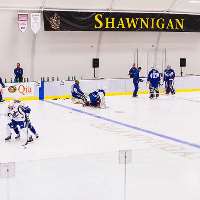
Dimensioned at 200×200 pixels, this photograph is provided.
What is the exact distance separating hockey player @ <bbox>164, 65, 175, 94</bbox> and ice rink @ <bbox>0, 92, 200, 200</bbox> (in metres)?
1.31

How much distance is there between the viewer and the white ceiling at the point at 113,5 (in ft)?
77.2

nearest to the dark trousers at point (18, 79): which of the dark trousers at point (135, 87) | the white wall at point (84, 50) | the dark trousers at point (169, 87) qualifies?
the white wall at point (84, 50)

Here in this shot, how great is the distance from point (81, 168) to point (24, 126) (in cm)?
624

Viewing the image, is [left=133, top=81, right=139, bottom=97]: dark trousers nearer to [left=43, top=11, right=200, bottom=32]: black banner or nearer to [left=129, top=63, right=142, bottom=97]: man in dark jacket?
[left=129, top=63, right=142, bottom=97]: man in dark jacket

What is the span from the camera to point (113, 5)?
2555cm

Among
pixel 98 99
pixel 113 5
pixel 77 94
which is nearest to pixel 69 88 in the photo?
pixel 77 94

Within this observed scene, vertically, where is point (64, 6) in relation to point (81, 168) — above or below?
above

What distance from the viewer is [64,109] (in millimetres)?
19172

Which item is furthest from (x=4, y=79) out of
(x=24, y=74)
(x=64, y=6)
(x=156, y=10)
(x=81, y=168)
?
(x=81, y=168)

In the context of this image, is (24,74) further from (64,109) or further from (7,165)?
(7,165)

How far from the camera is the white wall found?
956 inches

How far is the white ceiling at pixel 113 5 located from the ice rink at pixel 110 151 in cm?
529

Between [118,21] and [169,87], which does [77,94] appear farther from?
[118,21]

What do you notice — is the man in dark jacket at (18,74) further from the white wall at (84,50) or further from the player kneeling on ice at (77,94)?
the player kneeling on ice at (77,94)
